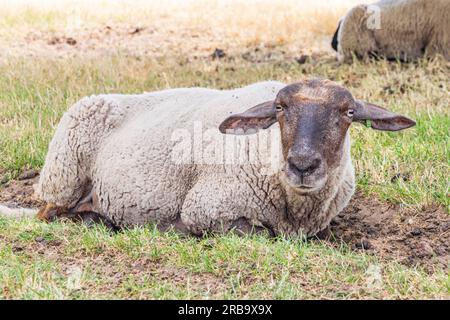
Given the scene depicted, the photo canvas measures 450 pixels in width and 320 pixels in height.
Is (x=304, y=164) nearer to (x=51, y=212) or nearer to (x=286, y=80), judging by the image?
(x=51, y=212)

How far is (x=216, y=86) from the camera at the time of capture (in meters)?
10.4

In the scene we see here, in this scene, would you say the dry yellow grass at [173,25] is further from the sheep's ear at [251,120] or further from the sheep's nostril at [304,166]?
the sheep's nostril at [304,166]

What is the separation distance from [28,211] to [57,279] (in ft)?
8.44

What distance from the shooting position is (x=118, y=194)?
673cm

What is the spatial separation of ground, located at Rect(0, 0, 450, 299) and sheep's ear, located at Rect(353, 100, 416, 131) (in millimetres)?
917

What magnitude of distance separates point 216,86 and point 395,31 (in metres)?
3.29

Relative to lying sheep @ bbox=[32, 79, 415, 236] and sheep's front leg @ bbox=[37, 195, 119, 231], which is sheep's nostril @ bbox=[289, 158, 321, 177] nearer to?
lying sheep @ bbox=[32, 79, 415, 236]

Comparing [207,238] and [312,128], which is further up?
[312,128]

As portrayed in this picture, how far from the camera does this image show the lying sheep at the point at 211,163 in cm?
560

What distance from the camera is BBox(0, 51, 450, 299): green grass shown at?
15.2 feet

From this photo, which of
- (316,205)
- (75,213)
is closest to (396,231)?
(316,205)

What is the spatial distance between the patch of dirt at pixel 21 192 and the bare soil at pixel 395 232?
2.93m
